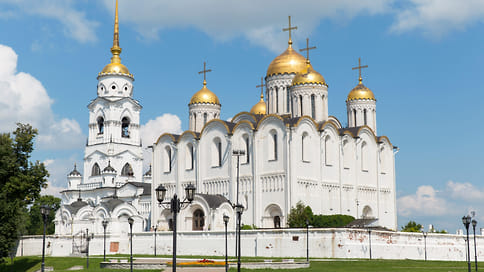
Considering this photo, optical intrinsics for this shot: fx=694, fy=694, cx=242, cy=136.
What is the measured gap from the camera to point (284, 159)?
52438 millimetres

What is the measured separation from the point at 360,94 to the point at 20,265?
110 feet

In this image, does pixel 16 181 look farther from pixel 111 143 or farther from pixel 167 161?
pixel 111 143

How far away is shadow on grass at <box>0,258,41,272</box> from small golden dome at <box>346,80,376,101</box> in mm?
31630

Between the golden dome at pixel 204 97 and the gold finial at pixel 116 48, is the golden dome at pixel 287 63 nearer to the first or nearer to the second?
the golden dome at pixel 204 97

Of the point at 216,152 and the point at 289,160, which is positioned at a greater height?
the point at 216,152

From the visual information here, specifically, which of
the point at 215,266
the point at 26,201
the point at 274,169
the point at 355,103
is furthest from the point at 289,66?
the point at 215,266

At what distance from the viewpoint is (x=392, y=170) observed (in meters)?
62.9

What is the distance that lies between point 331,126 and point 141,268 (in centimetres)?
2940

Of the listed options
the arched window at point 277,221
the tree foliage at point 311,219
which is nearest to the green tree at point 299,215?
the tree foliage at point 311,219

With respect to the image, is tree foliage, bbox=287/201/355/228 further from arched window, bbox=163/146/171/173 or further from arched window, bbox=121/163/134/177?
arched window, bbox=121/163/134/177

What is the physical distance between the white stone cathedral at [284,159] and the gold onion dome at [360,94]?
0.09 metres

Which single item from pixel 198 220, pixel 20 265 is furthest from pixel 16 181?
pixel 198 220

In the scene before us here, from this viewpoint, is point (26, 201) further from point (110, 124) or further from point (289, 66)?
point (110, 124)

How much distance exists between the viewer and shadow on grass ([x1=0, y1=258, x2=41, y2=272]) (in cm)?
4850
